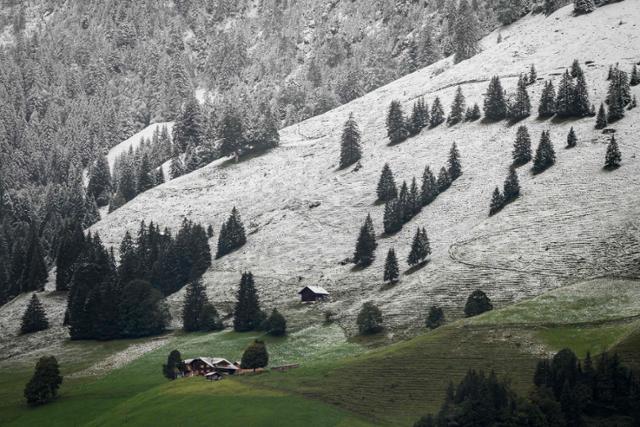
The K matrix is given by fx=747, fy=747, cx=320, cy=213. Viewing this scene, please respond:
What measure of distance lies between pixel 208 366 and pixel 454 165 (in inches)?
3182

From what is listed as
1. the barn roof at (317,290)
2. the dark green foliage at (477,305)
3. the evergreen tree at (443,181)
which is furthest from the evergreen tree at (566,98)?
the dark green foliage at (477,305)

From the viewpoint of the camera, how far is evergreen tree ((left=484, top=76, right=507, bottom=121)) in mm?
172000

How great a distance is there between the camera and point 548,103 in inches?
6457

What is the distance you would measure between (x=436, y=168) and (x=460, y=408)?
3936 inches

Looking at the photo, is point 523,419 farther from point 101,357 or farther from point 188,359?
point 101,357

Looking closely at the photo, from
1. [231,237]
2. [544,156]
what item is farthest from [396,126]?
[231,237]

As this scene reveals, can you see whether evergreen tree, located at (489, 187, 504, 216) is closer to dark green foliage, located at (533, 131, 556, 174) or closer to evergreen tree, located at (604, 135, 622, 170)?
dark green foliage, located at (533, 131, 556, 174)

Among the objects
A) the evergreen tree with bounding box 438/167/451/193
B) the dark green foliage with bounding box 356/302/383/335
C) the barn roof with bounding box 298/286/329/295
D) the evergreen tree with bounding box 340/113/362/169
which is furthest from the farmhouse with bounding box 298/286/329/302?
the evergreen tree with bounding box 340/113/362/169

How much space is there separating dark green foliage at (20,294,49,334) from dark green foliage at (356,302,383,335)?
59262mm

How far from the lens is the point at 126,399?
8325 centimetres

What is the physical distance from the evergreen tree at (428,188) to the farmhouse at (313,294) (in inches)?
1401

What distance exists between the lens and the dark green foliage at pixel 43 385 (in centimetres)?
8650

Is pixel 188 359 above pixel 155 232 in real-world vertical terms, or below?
below

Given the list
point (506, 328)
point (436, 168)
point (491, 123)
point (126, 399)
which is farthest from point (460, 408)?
point (491, 123)
